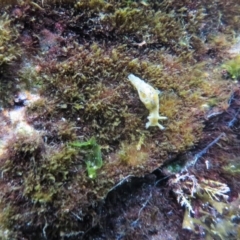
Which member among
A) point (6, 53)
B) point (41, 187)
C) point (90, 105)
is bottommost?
point (41, 187)

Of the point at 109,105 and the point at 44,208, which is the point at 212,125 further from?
the point at 44,208


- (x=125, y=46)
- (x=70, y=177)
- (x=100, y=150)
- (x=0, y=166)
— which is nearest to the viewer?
(x=0, y=166)

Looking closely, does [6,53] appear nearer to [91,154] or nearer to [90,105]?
[90,105]

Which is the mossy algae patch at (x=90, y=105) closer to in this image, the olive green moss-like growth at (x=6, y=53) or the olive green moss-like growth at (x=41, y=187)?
the olive green moss-like growth at (x=41, y=187)

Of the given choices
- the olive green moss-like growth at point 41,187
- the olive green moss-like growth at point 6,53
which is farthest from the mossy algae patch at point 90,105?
the olive green moss-like growth at point 6,53

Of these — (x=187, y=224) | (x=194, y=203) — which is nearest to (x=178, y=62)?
(x=194, y=203)

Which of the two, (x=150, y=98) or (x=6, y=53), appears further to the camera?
(x=150, y=98)

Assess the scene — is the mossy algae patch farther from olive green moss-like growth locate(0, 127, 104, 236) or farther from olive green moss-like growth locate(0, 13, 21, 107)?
olive green moss-like growth locate(0, 13, 21, 107)

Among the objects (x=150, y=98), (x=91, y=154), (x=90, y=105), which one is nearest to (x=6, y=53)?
(x=90, y=105)
